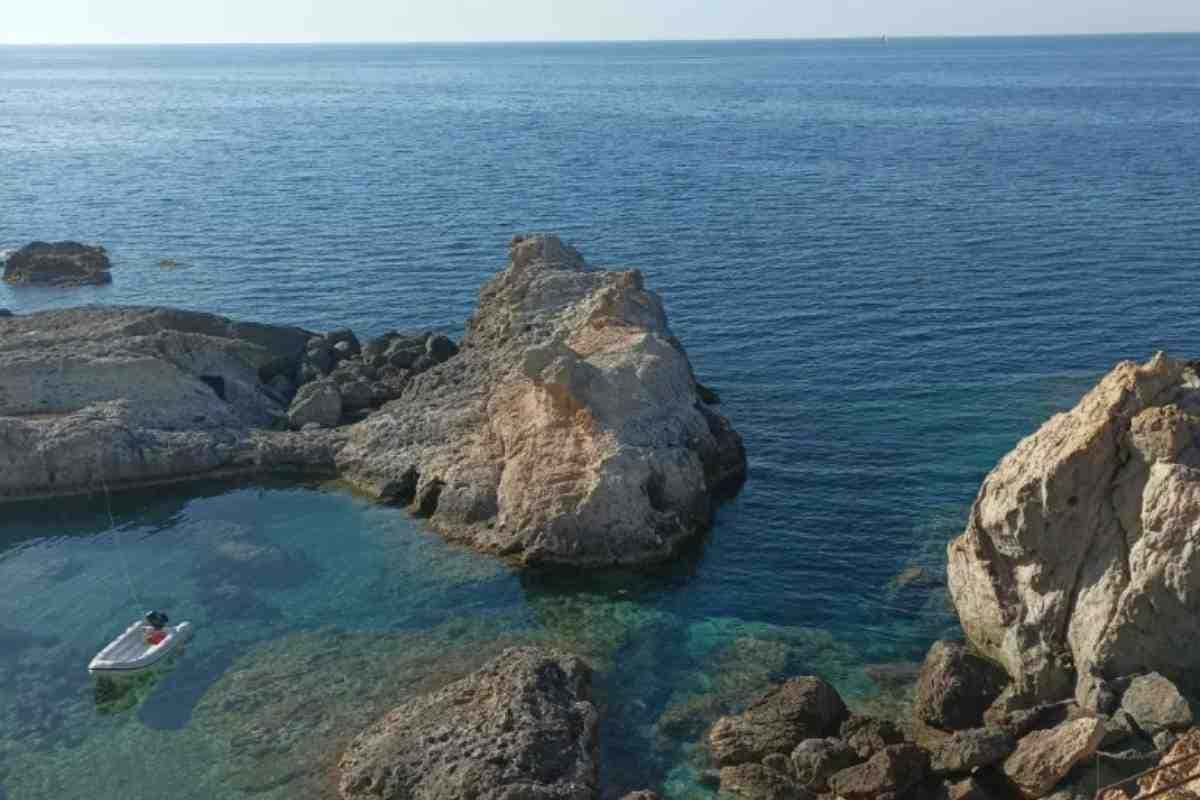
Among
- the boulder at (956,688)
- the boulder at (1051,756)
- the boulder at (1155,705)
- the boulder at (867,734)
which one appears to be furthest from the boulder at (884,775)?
the boulder at (1155,705)

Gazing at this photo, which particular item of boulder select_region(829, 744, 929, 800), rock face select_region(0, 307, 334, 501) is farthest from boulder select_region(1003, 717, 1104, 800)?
rock face select_region(0, 307, 334, 501)

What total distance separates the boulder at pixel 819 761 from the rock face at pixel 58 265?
208ft

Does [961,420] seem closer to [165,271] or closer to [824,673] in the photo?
[824,673]

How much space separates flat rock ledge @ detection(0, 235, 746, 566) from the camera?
129 feet

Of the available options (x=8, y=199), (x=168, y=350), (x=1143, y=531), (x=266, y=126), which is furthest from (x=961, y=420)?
(x=266, y=126)

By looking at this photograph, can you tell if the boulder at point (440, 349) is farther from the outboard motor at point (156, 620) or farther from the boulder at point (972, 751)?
the boulder at point (972, 751)

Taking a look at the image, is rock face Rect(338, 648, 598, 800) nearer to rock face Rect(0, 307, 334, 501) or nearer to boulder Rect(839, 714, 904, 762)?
boulder Rect(839, 714, 904, 762)

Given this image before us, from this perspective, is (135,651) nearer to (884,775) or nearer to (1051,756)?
(884,775)

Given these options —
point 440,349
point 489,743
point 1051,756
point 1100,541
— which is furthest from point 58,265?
point 1051,756

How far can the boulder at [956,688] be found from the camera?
28.8 metres

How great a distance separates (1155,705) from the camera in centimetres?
2583

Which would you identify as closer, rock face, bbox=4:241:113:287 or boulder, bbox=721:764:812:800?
boulder, bbox=721:764:812:800

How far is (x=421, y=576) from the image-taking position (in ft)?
124

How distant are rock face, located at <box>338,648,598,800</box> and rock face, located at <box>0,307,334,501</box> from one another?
18809mm
